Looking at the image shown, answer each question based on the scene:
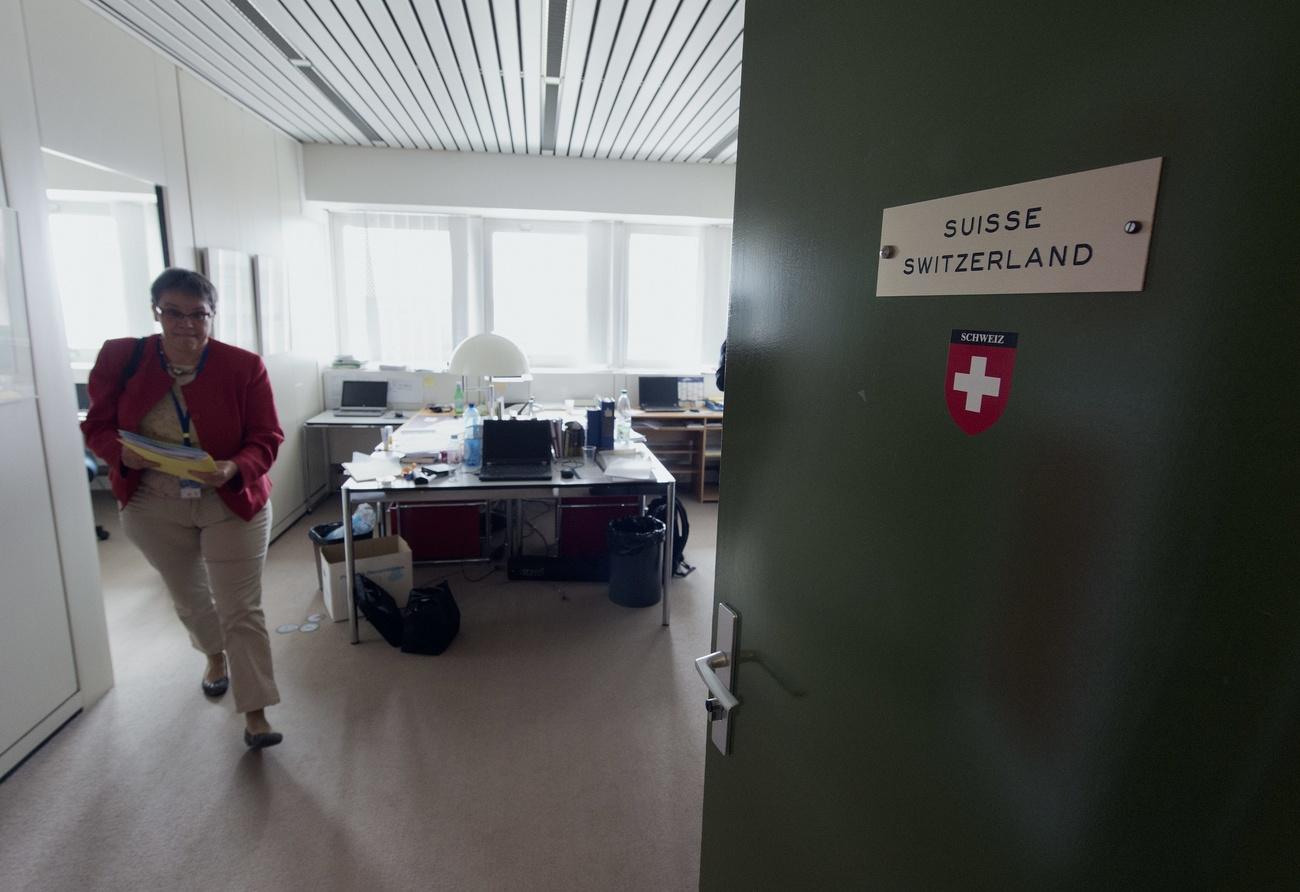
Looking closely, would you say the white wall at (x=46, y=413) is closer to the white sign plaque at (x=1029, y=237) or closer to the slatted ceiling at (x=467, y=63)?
the slatted ceiling at (x=467, y=63)

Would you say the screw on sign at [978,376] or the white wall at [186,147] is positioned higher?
the white wall at [186,147]

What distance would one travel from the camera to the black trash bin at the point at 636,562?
140 inches

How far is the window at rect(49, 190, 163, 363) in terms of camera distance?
3.22m

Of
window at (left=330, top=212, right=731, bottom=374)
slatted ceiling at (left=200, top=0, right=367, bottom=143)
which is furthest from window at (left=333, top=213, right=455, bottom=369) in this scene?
slatted ceiling at (left=200, top=0, right=367, bottom=143)

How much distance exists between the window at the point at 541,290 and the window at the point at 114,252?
2.77m

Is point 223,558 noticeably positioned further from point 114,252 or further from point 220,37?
point 220,37

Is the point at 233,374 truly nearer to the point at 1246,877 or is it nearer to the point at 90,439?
the point at 90,439

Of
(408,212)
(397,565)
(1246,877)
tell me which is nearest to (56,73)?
(397,565)

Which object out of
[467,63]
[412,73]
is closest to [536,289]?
[412,73]

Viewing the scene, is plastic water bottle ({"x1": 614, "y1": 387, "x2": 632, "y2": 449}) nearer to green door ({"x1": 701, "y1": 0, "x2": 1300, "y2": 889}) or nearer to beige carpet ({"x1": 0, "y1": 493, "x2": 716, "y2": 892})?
beige carpet ({"x1": 0, "y1": 493, "x2": 716, "y2": 892})

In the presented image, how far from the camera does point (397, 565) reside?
3.31 m

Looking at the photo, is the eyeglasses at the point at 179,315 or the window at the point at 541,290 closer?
the eyeglasses at the point at 179,315

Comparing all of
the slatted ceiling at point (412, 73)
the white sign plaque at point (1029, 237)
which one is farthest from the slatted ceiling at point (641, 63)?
the white sign plaque at point (1029, 237)

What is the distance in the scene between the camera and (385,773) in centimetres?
229
